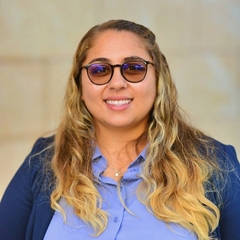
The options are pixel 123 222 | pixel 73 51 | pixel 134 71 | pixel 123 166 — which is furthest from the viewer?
pixel 73 51

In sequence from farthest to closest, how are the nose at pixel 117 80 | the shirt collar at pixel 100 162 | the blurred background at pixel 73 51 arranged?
1. the blurred background at pixel 73 51
2. the shirt collar at pixel 100 162
3. the nose at pixel 117 80

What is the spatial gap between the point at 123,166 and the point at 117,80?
44cm

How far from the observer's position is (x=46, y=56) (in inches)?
134

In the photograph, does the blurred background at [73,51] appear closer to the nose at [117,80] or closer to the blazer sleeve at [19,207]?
the blazer sleeve at [19,207]

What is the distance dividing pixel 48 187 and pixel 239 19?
2.03 metres

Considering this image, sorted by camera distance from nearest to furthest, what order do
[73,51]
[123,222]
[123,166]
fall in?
[123,222] < [123,166] < [73,51]

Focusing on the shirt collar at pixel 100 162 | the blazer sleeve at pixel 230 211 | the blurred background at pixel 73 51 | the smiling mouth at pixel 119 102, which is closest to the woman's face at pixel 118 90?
the smiling mouth at pixel 119 102

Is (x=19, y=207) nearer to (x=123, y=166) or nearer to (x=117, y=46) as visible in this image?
(x=123, y=166)

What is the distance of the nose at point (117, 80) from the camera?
6.87 ft

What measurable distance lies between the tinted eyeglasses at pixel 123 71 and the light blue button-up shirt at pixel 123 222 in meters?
0.42

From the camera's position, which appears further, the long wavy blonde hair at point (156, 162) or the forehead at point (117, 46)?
the forehead at point (117, 46)

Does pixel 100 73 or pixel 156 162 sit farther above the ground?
→ pixel 100 73

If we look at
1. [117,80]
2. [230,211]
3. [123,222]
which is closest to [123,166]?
[123,222]

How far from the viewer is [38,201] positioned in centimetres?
222
